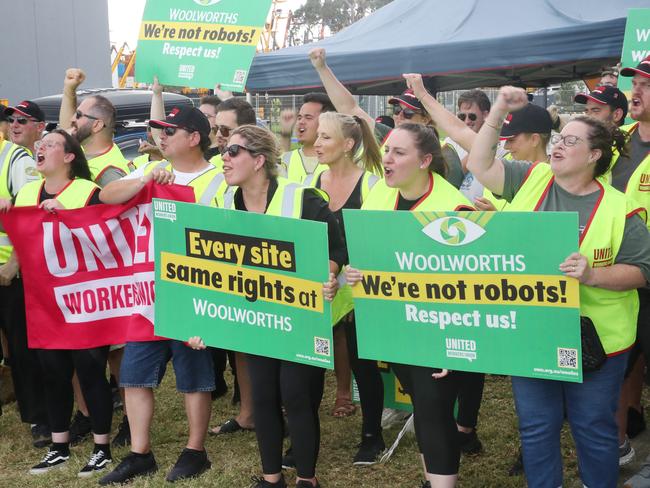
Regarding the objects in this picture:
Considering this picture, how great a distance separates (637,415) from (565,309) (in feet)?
7.14

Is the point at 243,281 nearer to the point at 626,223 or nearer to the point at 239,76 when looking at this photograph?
the point at 626,223

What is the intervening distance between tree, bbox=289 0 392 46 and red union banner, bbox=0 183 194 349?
69874mm

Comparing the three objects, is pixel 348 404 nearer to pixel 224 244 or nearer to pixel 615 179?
pixel 224 244

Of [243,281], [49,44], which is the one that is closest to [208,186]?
[243,281]

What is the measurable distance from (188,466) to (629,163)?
2.92 m

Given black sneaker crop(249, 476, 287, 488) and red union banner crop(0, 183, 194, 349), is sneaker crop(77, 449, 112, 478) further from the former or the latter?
black sneaker crop(249, 476, 287, 488)

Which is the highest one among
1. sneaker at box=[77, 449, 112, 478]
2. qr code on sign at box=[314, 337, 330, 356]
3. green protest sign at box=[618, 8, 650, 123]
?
green protest sign at box=[618, 8, 650, 123]

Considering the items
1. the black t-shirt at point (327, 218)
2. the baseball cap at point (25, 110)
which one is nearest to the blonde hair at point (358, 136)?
the black t-shirt at point (327, 218)

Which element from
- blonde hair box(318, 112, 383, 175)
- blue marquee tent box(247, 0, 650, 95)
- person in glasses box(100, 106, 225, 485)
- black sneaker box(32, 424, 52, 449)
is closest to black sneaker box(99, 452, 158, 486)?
person in glasses box(100, 106, 225, 485)

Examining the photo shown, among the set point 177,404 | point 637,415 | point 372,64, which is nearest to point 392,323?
point 637,415

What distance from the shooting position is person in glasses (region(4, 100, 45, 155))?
632cm

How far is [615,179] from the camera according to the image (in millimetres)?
4496

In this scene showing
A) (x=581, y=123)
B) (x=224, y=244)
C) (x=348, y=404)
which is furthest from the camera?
(x=348, y=404)

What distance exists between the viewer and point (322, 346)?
4.10 m
